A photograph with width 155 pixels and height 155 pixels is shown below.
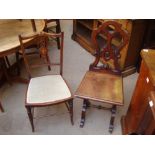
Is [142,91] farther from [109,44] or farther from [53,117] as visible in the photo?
[53,117]

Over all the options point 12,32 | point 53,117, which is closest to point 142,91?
point 53,117

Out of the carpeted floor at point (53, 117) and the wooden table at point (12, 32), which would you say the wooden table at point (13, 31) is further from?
the carpeted floor at point (53, 117)

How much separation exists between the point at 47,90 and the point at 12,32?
2.43ft

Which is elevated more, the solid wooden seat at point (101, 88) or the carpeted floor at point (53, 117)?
the solid wooden seat at point (101, 88)

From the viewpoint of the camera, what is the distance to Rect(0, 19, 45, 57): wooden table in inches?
70.7

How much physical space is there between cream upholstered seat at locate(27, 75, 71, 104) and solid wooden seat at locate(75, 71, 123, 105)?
0.14 m

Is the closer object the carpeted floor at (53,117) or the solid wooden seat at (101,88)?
the solid wooden seat at (101,88)

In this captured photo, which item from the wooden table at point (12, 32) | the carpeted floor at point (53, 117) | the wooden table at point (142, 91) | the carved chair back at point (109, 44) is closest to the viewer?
the wooden table at point (142, 91)

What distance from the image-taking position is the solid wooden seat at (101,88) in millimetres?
1704

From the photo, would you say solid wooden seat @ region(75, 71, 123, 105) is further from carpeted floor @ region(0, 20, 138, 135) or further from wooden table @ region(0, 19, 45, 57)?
wooden table @ region(0, 19, 45, 57)

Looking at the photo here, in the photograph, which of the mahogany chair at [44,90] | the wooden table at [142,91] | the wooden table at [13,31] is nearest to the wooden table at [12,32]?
the wooden table at [13,31]

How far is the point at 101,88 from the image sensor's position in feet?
5.90

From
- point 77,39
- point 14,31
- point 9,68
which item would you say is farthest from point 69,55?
point 14,31

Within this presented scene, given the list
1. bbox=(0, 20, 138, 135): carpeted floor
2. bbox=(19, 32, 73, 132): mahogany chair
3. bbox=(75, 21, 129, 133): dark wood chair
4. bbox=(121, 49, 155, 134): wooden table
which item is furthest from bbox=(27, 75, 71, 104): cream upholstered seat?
bbox=(121, 49, 155, 134): wooden table
